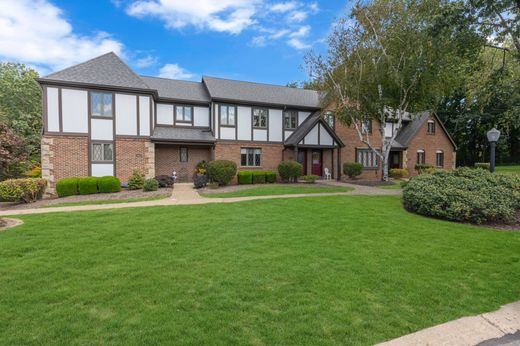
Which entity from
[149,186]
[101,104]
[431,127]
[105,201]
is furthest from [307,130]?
[431,127]

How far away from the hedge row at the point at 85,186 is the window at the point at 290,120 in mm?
12311

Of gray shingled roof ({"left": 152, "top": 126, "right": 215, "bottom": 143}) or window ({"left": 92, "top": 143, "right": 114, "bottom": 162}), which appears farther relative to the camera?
gray shingled roof ({"left": 152, "top": 126, "right": 215, "bottom": 143})

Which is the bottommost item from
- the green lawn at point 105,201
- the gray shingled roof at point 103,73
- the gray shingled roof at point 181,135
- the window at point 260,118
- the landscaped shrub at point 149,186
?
the green lawn at point 105,201

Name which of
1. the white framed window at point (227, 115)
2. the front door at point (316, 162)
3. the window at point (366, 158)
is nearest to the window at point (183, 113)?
the white framed window at point (227, 115)

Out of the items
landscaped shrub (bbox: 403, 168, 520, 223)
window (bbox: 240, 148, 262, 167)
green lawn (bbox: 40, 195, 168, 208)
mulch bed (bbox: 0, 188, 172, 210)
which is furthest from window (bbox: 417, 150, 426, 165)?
green lawn (bbox: 40, 195, 168, 208)

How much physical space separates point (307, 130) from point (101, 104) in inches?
512

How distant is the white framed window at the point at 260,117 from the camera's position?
65.2 ft

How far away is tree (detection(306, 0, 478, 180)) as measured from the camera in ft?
50.9

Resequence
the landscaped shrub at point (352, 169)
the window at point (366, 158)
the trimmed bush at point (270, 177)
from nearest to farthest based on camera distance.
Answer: the trimmed bush at point (270, 177) → the landscaped shrub at point (352, 169) → the window at point (366, 158)

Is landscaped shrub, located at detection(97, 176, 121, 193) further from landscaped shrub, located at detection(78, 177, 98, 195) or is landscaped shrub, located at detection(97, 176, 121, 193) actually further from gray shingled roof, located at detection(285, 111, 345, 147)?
gray shingled roof, located at detection(285, 111, 345, 147)

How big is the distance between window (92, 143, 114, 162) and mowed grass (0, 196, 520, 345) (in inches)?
362

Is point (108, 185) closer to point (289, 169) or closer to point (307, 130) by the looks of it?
point (289, 169)

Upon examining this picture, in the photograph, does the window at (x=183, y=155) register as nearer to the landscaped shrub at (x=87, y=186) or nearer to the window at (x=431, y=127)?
the landscaped shrub at (x=87, y=186)

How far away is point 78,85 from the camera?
15039 millimetres
